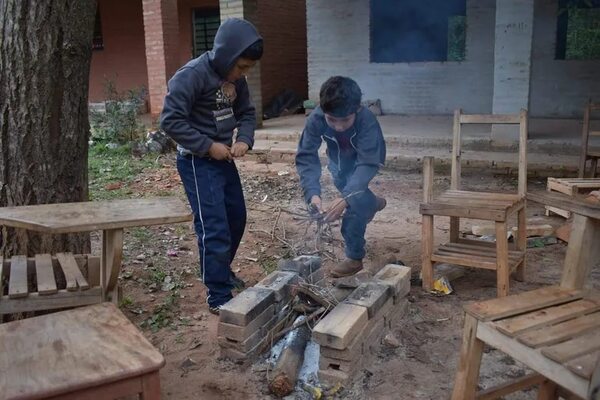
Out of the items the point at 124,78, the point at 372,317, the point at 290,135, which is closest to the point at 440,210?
the point at 372,317

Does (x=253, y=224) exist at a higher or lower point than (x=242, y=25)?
lower

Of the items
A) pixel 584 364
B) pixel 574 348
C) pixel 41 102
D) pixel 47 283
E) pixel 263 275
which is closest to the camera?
pixel 584 364

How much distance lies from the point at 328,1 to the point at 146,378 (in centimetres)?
966

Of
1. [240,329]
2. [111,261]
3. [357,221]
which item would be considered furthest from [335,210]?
[111,261]

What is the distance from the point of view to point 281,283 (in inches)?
124

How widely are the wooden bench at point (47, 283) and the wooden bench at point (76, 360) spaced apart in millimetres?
401

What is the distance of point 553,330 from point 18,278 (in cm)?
219

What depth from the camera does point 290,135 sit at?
8.85 metres

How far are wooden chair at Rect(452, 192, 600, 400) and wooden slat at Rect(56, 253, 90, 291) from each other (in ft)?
5.32

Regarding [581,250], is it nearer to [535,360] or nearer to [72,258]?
[535,360]

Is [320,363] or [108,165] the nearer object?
[320,363]

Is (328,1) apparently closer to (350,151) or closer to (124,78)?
(124,78)

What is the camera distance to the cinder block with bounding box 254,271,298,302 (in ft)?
10.1

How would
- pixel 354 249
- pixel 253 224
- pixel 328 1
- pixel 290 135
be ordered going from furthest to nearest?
pixel 328 1
pixel 290 135
pixel 253 224
pixel 354 249
